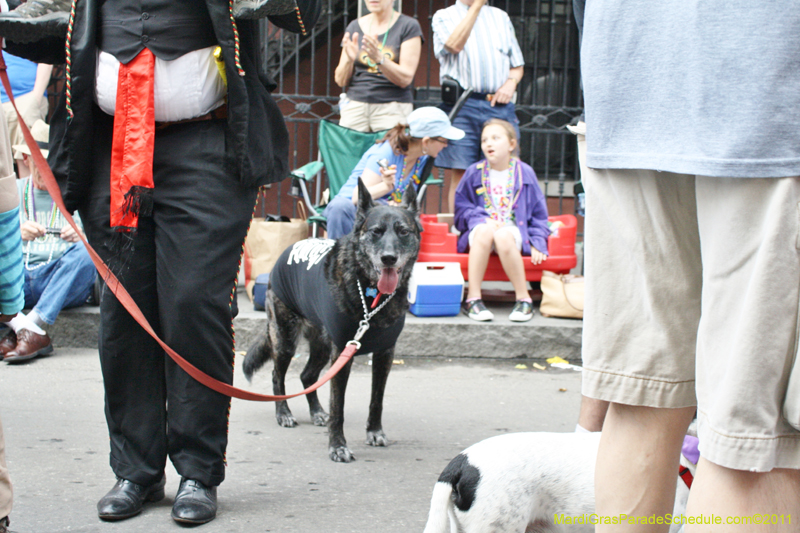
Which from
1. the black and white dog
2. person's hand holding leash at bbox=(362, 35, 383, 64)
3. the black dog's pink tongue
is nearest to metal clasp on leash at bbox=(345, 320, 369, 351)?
the black dog's pink tongue

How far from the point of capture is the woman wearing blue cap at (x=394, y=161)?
5.32 meters

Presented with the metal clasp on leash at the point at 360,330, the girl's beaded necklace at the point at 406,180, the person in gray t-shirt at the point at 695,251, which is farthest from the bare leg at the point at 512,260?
the person in gray t-shirt at the point at 695,251

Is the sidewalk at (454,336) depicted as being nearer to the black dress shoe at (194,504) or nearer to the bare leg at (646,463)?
the black dress shoe at (194,504)

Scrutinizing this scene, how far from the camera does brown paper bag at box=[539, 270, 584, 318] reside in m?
5.45

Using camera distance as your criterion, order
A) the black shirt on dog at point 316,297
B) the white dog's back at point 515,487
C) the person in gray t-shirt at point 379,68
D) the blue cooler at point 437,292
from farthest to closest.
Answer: the person in gray t-shirt at point 379,68, the blue cooler at point 437,292, the black shirt on dog at point 316,297, the white dog's back at point 515,487

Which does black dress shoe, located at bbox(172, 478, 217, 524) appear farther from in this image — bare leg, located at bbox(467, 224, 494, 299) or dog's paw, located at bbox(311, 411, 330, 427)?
bare leg, located at bbox(467, 224, 494, 299)

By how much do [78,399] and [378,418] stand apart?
5.71 feet

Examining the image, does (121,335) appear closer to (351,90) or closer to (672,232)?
(672,232)

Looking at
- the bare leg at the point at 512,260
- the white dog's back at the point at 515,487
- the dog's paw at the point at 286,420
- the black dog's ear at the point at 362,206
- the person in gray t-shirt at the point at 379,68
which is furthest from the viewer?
the person in gray t-shirt at the point at 379,68

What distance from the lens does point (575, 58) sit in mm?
8539

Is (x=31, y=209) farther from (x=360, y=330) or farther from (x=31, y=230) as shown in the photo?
(x=360, y=330)

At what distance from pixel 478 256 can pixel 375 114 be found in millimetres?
1737

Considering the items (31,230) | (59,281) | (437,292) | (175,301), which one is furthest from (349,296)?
(31,230)

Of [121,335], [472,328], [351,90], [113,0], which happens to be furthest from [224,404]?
[351,90]
